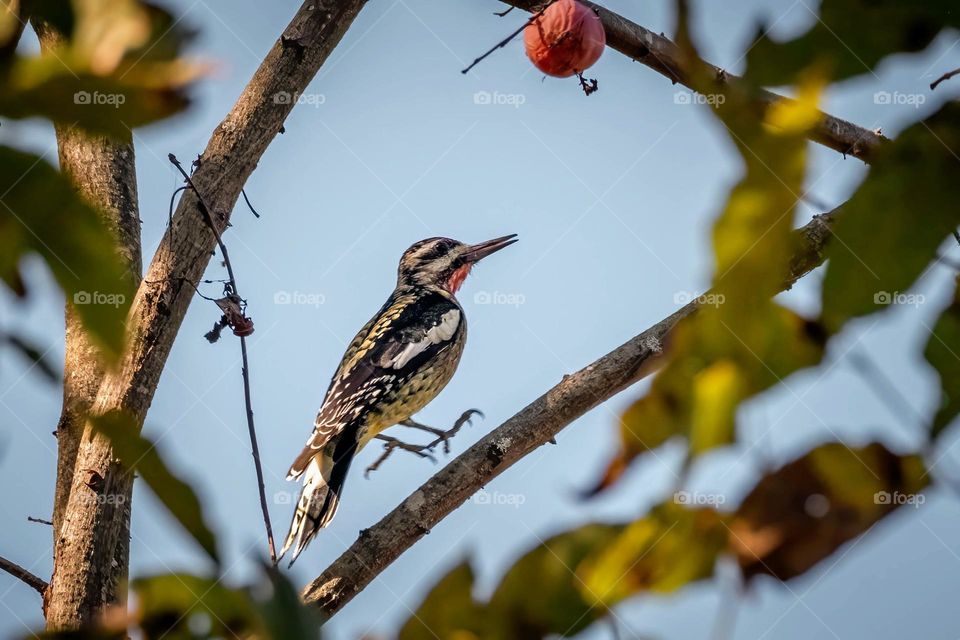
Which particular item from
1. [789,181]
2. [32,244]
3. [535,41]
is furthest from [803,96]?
[535,41]

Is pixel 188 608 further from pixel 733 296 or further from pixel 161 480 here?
pixel 733 296

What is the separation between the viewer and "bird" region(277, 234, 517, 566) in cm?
556

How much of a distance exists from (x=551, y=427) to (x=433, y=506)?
537 mm

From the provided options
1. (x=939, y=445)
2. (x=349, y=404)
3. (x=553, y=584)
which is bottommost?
(x=939, y=445)

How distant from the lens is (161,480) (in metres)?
0.77

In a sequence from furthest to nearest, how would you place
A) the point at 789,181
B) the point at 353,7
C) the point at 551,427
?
the point at 353,7 < the point at 551,427 < the point at 789,181

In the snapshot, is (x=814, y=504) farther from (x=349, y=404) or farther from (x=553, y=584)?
(x=349, y=404)

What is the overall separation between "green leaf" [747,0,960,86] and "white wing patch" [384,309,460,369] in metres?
5.63

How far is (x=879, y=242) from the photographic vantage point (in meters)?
0.70

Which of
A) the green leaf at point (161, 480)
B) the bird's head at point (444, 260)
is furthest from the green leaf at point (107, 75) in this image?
the bird's head at point (444, 260)

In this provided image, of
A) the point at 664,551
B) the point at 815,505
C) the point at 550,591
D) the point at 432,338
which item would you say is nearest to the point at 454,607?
the point at 550,591

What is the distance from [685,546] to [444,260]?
7239mm

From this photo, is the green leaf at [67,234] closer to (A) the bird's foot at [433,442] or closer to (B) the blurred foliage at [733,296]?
(B) the blurred foliage at [733,296]

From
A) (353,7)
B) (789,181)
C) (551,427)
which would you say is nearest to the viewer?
(789,181)
